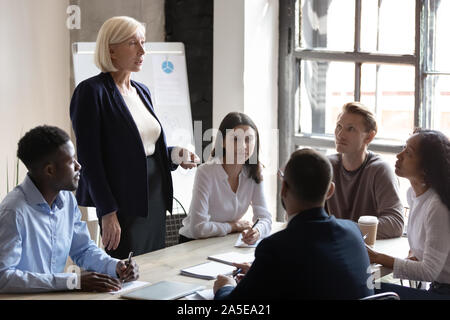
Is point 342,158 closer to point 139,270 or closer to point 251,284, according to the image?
point 139,270

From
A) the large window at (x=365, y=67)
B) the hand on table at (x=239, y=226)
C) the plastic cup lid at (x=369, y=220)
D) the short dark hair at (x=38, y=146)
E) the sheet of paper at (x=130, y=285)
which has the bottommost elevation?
the sheet of paper at (x=130, y=285)

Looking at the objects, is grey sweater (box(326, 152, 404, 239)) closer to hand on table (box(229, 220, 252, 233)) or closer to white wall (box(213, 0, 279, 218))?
hand on table (box(229, 220, 252, 233))

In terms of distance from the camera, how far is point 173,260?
8.71 ft

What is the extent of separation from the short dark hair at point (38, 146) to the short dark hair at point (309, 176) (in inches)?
33.3

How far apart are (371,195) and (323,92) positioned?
3.85 feet

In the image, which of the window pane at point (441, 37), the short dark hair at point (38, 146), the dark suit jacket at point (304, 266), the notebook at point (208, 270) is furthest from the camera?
the window pane at point (441, 37)

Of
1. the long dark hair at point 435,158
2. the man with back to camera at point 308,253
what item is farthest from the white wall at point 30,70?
the man with back to camera at point 308,253

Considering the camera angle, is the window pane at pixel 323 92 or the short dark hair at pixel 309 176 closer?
the short dark hair at pixel 309 176

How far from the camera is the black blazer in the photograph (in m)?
2.92

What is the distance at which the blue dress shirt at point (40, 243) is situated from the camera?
2.17 metres

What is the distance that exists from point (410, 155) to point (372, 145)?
1.13 meters

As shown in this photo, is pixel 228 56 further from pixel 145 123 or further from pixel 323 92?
pixel 145 123

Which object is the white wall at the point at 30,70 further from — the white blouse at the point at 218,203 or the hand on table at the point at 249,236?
the hand on table at the point at 249,236

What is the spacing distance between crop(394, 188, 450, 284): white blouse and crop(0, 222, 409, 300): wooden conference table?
0.09m
